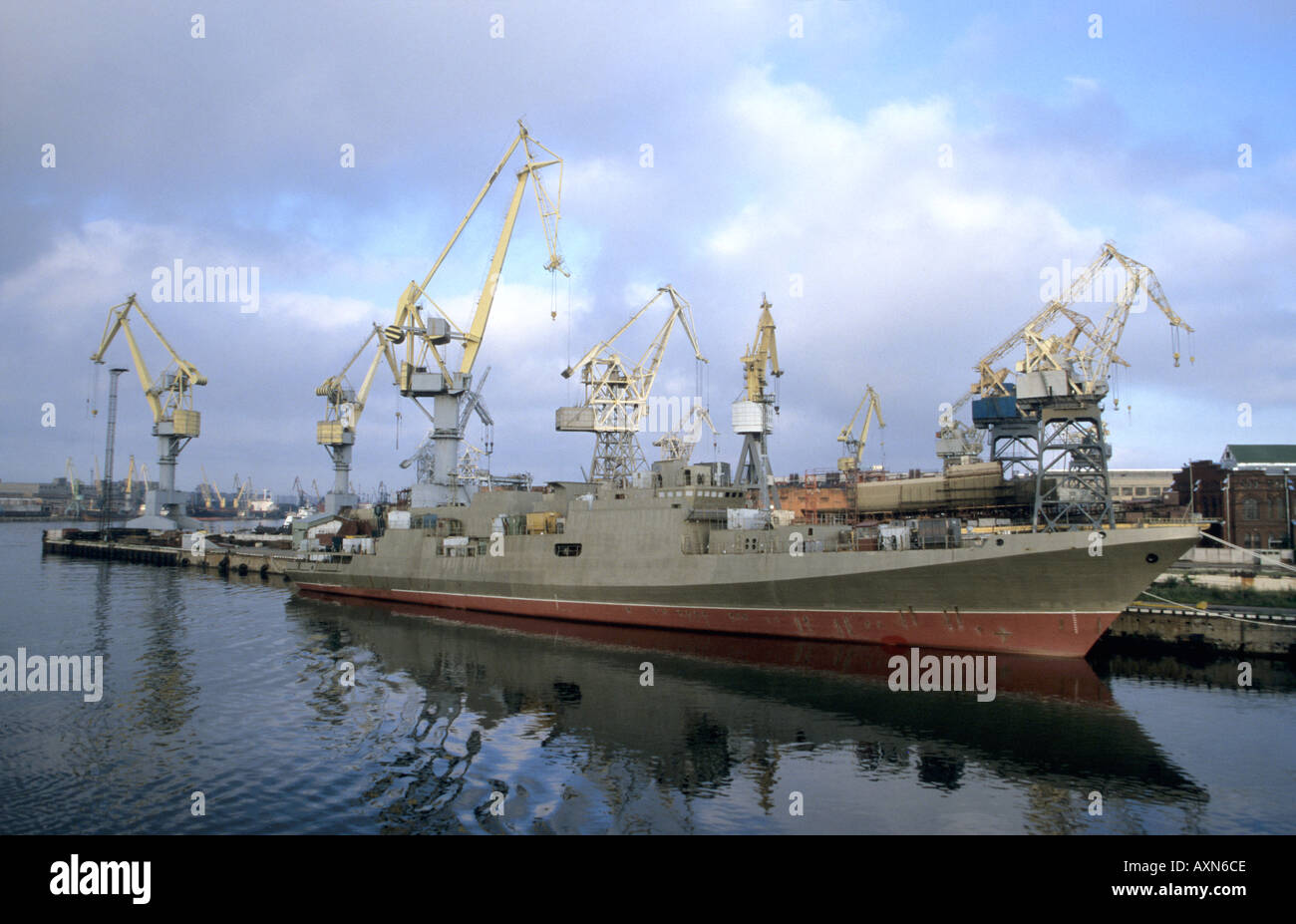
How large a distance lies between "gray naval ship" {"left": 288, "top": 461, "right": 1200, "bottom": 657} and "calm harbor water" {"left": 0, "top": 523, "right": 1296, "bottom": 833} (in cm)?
128

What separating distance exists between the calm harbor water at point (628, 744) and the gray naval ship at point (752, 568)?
1.28 metres

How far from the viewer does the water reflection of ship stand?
52.7 ft

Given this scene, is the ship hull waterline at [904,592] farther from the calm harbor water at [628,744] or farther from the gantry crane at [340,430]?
the gantry crane at [340,430]

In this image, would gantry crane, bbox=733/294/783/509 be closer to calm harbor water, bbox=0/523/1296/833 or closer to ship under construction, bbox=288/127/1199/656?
ship under construction, bbox=288/127/1199/656

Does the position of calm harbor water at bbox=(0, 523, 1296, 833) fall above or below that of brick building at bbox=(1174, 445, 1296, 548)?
below

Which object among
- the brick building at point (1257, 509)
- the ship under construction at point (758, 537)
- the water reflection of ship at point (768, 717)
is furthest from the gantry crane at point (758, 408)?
the brick building at point (1257, 509)

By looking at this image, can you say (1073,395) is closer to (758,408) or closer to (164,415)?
(758,408)

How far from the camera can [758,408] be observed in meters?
40.2

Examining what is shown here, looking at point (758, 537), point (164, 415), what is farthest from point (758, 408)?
point (164, 415)

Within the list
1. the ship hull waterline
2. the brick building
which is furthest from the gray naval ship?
the brick building

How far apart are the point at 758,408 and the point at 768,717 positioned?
22.2 m

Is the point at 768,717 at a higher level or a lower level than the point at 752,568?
lower

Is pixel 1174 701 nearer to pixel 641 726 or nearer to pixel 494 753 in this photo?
pixel 641 726
